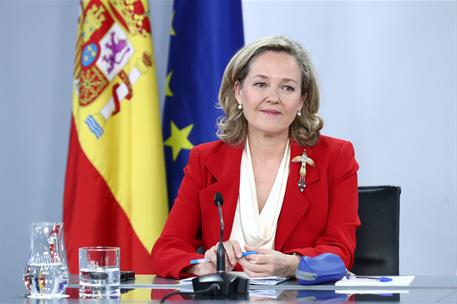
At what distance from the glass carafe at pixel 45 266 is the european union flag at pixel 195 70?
1913 mm

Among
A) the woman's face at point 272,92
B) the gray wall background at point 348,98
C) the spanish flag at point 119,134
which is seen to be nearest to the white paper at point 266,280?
the woman's face at point 272,92

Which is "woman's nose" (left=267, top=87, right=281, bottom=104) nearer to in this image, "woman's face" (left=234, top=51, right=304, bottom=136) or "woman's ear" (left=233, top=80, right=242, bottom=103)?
"woman's face" (left=234, top=51, right=304, bottom=136)

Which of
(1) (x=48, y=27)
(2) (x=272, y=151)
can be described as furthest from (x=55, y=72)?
(2) (x=272, y=151)

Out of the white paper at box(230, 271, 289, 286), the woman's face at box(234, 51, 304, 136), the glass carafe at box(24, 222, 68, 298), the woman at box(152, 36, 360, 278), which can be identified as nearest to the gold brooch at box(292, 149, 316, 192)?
the woman at box(152, 36, 360, 278)

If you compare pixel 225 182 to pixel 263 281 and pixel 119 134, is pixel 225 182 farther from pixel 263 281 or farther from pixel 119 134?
pixel 119 134

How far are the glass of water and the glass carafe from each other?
0.21ft

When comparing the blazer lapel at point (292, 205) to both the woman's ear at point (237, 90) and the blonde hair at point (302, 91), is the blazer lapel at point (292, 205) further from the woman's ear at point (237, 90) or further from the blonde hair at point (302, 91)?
the woman's ear at point (237, 90)

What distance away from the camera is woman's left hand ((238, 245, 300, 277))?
227 centimetres

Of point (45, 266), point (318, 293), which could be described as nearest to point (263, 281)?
point (318, 293)

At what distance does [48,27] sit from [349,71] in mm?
1645

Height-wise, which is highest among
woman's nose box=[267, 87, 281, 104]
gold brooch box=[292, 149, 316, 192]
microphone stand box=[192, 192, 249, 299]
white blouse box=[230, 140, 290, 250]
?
woman's nose box=[267, 87, 281, 104]

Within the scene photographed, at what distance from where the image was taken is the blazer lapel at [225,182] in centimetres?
266

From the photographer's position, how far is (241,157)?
2.79 m

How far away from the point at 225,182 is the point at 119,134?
Result: 124cm
